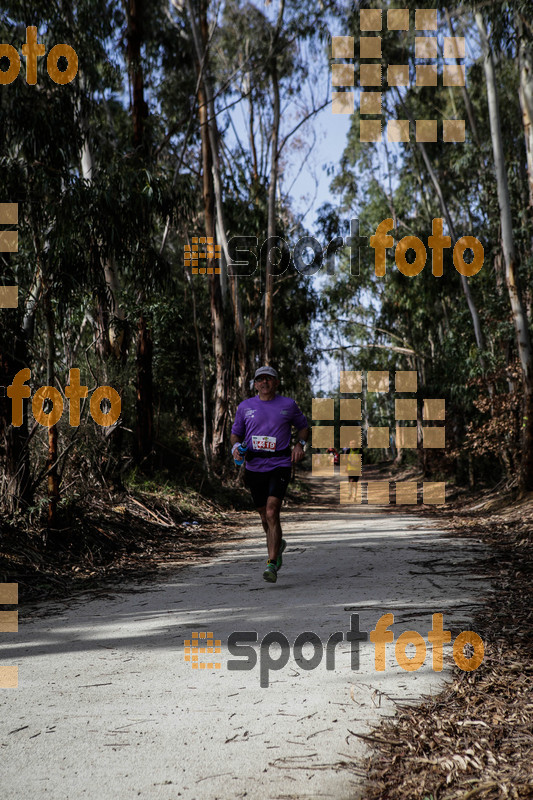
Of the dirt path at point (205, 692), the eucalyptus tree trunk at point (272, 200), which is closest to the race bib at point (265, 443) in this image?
the dirt path at point (205, 692)

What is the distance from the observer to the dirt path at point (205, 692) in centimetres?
255

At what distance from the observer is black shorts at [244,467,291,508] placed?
641 centimetres

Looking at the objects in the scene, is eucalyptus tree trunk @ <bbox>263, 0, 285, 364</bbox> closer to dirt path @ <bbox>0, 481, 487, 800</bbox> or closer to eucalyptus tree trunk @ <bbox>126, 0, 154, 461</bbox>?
eucalyptus tree trunk @ <bbox>126, 0, 154, 461</bbox>

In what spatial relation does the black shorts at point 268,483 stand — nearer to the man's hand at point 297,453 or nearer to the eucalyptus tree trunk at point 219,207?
the man's hand at point 297,453

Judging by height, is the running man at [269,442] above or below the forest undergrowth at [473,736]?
above

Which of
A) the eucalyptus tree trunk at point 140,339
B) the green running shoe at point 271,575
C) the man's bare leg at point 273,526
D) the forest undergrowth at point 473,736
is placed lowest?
the green running shoe at point 271,575

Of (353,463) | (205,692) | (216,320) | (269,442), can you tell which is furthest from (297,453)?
(353,463)

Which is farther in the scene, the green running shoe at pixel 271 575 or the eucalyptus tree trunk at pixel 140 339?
the eucalyptus tree trunk at pixel 140 339

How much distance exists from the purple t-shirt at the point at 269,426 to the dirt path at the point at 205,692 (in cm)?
107

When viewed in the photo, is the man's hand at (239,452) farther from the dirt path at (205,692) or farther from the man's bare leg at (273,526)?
the dirt path at (205,692)

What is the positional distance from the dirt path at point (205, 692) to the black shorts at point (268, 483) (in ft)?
2.54

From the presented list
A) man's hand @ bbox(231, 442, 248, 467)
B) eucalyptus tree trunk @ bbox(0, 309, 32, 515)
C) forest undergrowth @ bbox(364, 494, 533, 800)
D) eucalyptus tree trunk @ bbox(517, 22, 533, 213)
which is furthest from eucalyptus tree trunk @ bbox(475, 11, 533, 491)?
forest undergrowth @ bbox(364, 494, 533, 800)

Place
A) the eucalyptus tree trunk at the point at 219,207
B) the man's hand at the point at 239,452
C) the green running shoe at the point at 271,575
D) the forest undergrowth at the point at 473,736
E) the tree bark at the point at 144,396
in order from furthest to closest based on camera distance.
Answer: the eucalyptus tree trunk at the point at 219,207
the tree bark at the point at 144,396
the man's hand at the point at 239,452
the green running shoe at the point at 271,575
the forest undergrowth at the point at 473,736

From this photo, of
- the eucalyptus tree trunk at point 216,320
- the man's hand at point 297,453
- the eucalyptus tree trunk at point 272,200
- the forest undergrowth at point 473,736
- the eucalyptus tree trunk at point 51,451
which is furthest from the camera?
the eucalyptus tree trunk at point 272,200
